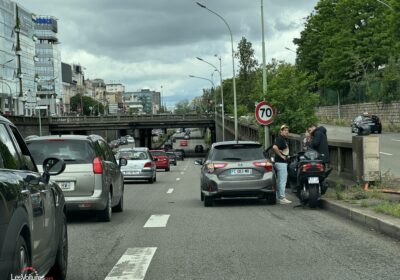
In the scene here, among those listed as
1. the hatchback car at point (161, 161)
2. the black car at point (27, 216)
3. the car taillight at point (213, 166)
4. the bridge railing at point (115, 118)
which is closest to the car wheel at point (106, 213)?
the car taillight at point (213, 166)

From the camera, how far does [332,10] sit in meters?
75.1

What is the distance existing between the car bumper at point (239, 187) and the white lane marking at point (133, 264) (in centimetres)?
565

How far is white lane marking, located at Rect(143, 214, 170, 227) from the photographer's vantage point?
1134 centimetres

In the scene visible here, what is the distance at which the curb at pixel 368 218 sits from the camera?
9.03m

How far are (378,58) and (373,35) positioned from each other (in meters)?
2.38

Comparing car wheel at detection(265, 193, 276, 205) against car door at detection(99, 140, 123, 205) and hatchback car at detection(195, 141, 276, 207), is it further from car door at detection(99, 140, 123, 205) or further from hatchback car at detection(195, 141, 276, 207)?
car door at detection(99, 140, 123, 205)

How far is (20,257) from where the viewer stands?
4480 millimetres

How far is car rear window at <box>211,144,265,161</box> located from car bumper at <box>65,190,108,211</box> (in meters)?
3.82

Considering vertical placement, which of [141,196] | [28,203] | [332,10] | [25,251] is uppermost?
[332,10]

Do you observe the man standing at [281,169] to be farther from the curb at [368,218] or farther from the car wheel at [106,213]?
the car wheel at [106,213]

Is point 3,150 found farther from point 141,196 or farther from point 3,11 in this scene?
point 3,11

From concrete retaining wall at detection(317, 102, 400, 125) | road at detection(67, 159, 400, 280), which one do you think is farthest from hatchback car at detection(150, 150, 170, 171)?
road at detection(67, 159, 400, 280)

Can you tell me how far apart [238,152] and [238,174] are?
610 mm

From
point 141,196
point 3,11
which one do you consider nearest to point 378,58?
point 141,196
